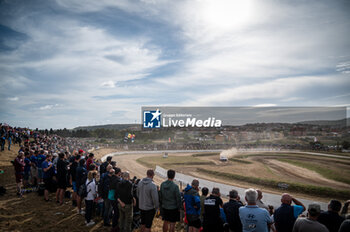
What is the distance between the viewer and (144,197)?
5961mm

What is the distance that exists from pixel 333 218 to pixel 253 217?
6.20 feet

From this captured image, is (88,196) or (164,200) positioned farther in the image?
(88,196)

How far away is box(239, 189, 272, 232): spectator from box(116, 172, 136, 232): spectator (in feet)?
11.3

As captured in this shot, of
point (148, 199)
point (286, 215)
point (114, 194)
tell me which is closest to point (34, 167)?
point (114, 194)

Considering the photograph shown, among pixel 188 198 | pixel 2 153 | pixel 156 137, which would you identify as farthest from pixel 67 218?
pixel 156 137

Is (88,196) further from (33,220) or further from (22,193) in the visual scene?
(22,193)

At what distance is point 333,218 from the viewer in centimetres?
445

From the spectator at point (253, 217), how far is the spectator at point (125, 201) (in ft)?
11.3

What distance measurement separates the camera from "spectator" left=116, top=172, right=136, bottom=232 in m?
6.18

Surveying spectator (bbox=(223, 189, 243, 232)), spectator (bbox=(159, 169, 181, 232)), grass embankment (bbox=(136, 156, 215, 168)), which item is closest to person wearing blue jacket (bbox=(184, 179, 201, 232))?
spectator (bbox=(159, 169, 181, 232))

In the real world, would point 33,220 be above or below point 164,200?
below

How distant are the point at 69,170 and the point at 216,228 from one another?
8268mm

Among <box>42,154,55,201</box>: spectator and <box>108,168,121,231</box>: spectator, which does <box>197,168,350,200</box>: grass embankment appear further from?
<box>42,154,55,201</box>: spectator

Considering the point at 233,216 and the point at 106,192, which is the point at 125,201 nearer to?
the point at 106,192
